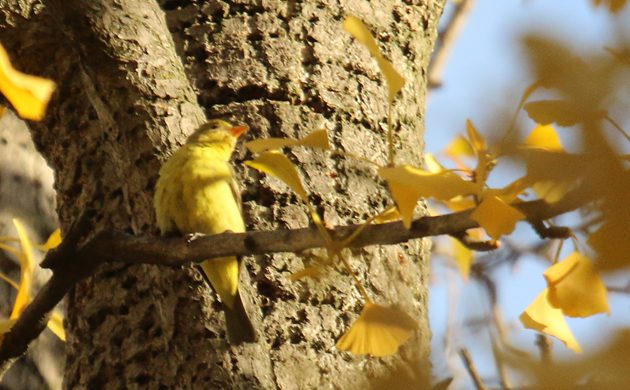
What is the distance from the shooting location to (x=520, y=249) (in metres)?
0.95

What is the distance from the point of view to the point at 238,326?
50.1 inches

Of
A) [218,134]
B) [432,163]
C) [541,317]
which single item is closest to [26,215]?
[218,134]

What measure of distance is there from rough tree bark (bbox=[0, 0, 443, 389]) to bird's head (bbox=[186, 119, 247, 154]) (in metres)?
0.03

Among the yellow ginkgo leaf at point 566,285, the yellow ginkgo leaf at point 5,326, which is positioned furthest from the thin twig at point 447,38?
the yellow ginkgo leaf at point 566,285

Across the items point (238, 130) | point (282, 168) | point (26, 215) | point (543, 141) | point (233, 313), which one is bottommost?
point (26, 215)

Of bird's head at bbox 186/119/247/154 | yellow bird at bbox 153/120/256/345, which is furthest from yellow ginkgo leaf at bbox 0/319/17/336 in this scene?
bird's head at bbox 186/119/247/154

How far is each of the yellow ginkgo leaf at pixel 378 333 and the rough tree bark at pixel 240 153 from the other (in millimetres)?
327

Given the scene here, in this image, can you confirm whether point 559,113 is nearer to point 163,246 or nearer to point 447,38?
point 163,246

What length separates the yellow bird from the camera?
4.72 ft

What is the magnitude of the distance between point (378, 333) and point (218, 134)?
90cm

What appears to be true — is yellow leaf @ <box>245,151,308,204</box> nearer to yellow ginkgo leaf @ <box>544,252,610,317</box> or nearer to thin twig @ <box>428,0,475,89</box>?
yellow ginkgo leaf @ <box>544,252,610,317</box>

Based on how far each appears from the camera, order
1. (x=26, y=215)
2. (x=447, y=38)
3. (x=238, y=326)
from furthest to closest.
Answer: (x=447, y=38) < (x=26, y=215) < (x=238, y=326)

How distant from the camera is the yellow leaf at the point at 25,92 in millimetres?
690

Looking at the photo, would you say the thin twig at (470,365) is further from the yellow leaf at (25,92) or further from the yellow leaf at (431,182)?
the yellow leaf at (25,92)
